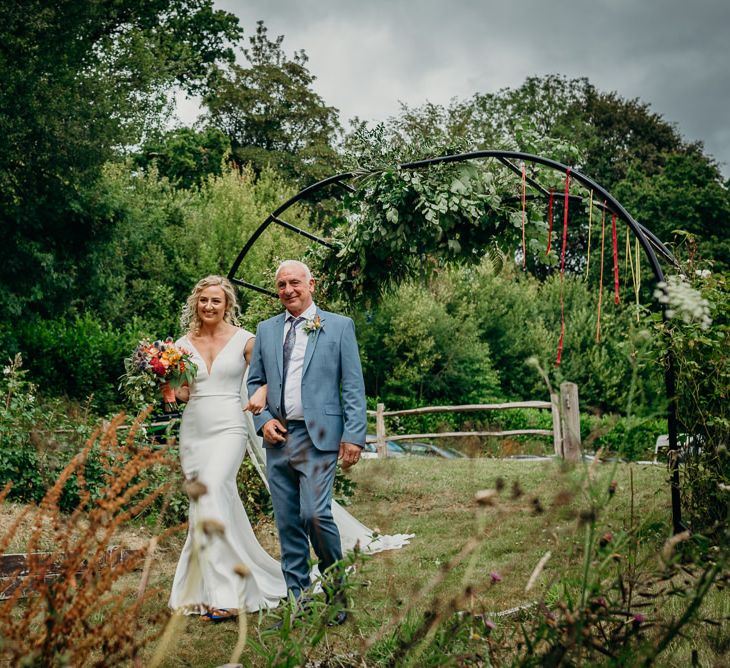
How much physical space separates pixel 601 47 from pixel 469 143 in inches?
962

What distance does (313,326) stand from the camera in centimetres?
507

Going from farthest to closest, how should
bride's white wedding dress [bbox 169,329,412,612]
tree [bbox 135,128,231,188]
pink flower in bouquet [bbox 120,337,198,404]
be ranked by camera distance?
1. tree [bbox 135,128,231,188]
2. pink flower in bouquet [bbox 120,337,198,404]
3. bride's white wedding dress [bbox 169,329,412,612]

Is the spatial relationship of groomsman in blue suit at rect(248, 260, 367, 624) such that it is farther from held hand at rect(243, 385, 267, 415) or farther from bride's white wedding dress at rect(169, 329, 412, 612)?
bride's white wedding dress at rect(169, 329, 412, 612)

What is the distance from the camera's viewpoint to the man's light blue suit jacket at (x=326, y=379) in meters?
4.86

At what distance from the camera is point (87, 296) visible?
60.5 feet

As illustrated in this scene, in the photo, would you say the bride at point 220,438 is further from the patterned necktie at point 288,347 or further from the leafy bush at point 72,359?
the leafy bush at point 72,359

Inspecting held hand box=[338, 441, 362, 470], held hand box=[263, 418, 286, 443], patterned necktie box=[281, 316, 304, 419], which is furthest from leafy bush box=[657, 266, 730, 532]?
held hand box=[263, 418, 286, 443]

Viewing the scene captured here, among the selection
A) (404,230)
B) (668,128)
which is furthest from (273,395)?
(668,128)

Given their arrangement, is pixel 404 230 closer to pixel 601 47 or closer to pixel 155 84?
pixel 155 84

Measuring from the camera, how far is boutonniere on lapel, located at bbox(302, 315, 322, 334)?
5070 millimetres

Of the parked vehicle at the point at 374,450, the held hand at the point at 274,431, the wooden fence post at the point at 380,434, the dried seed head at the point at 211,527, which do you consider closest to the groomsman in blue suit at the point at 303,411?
the held hand at the point at 274,431

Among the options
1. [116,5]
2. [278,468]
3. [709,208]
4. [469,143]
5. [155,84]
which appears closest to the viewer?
Result: [278,468]

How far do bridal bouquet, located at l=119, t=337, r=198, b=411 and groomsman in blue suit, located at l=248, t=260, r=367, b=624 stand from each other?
0.53 m

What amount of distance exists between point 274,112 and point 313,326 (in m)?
27.4
